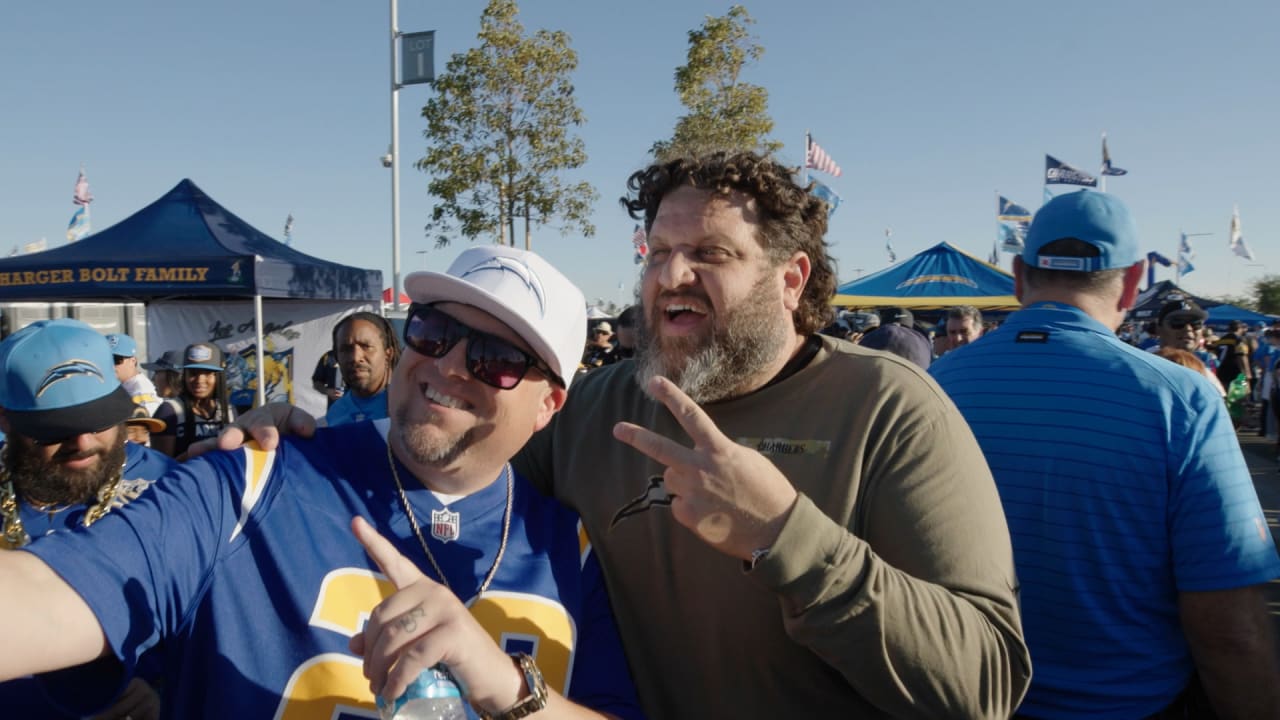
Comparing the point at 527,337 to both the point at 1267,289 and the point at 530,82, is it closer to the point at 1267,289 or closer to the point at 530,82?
the point at 530,82

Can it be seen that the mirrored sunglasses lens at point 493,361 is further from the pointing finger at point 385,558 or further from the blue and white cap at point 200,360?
the blue and white cap at point 200,360

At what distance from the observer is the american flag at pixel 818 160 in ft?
59.9

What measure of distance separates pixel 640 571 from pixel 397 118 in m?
15.8

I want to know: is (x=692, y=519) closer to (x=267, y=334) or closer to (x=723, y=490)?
(x=723, y=490)

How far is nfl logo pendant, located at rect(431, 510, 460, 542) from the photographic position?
1573mm

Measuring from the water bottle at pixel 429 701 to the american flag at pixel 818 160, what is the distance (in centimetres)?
1808

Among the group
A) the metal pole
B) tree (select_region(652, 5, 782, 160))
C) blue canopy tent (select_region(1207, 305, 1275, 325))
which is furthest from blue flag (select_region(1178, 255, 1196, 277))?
the metal pole

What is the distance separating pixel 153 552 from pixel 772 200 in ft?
5.08

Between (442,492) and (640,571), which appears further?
(640,571)

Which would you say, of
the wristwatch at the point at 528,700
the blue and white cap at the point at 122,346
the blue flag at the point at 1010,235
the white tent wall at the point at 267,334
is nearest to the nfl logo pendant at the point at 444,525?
the wristwatch at the point at 528,700

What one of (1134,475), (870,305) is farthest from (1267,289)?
(1134,475)

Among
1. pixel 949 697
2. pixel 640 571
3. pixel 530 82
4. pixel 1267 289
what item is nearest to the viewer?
pixel 949 697

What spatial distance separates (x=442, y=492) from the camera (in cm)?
163

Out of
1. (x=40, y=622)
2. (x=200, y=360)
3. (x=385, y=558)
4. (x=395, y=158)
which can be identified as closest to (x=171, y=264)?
(x=200, y=360)
